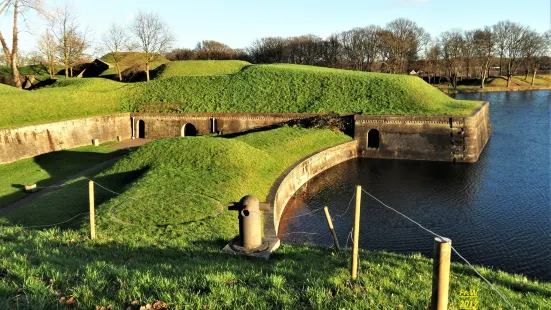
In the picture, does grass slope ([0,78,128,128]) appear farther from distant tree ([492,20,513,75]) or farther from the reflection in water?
distant tree ([492,20,513,75])

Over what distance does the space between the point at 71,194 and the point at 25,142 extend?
11859mm

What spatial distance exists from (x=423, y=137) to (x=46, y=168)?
24696 millimetres

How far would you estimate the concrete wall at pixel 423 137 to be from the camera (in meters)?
27.8

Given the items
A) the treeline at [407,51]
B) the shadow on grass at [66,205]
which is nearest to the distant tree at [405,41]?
the treeline at [407,51]

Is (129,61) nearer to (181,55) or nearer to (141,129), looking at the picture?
(141,129)

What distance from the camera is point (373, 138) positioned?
32406 mm

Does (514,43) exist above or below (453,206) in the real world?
above

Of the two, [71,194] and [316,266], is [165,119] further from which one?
[316,266]

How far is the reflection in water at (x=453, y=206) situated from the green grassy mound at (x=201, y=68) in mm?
22419

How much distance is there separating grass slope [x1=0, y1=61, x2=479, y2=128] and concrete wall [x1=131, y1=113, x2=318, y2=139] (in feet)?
3.49

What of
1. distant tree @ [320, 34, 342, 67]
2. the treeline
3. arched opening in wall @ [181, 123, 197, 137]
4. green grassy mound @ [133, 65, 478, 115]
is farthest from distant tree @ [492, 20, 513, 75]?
arched opening in wall @ [181, 123, 197, 137]

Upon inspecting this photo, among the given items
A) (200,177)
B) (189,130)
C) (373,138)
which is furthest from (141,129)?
(200,177)

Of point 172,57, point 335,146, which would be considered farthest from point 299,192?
point 172,57

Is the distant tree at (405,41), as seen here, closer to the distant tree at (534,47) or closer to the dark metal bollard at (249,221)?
the distant tree at (534,47)
